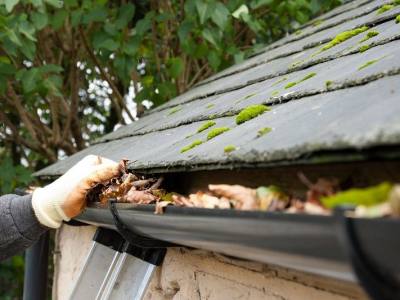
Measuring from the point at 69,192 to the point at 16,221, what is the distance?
23 cm

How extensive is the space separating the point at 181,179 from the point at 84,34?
354cm

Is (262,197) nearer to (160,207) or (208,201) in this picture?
(208,201)

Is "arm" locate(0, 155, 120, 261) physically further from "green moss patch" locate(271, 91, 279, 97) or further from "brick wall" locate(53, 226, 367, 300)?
"green moss patch" locate(271, 91, 279, 97)

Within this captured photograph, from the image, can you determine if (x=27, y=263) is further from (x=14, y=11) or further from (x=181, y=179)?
(x=181, y=179)

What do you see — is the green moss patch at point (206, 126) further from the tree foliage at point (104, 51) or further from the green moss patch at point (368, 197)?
the tree foliage at point (104, 51)

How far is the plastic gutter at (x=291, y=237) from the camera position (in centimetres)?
68

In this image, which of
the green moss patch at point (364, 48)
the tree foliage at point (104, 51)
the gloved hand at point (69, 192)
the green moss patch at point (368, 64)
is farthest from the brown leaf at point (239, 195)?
the tree foliage at point (104, 51)

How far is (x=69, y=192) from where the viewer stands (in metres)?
1.81

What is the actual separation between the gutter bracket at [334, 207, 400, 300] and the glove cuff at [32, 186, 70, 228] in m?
1.27

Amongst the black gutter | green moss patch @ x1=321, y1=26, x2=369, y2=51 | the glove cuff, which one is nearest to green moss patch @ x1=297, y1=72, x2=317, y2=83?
green moss patch @ x1=321, y1=26, x2=369, y2=51

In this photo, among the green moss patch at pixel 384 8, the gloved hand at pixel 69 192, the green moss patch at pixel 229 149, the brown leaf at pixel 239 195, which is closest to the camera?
the brown leaf at pixel 239 195

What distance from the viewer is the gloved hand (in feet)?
5.87

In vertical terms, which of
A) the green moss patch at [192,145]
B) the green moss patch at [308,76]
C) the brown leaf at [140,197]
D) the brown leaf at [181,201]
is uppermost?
the green moss patch at [308,76]

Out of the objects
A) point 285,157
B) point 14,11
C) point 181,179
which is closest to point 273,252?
point 285,157
